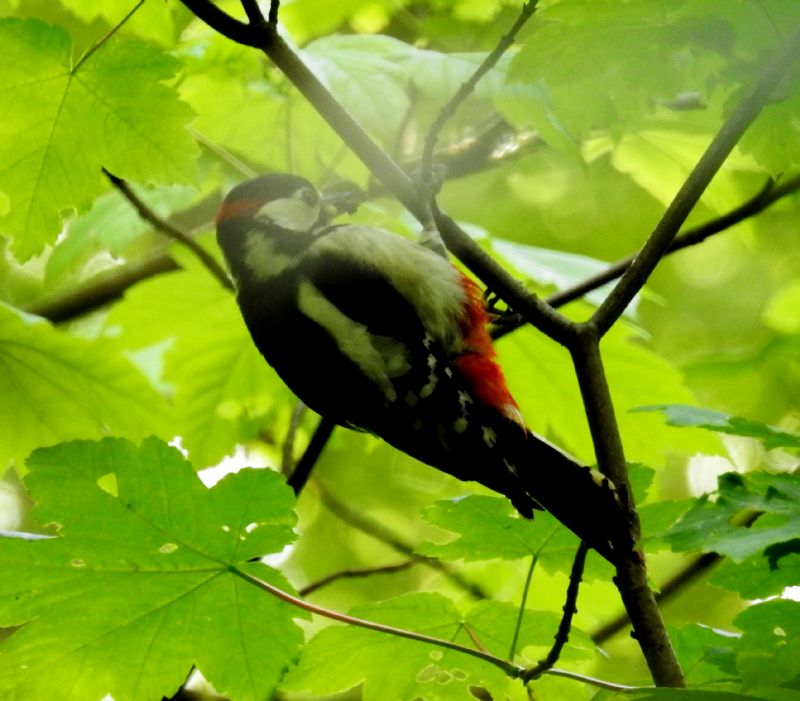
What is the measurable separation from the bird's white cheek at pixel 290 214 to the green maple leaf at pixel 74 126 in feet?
1.99

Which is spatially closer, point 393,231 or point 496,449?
point 496,449

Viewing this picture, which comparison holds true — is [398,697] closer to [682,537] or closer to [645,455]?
[682,537]

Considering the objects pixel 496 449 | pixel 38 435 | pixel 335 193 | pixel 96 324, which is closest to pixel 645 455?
pixel 496 449

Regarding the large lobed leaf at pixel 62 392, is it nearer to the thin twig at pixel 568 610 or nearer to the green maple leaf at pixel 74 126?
the green maple leaf at pixel 74 126

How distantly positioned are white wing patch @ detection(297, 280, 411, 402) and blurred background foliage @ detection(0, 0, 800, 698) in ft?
0.90

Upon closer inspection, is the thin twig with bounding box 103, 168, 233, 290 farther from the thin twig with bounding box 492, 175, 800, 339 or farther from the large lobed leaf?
the thin twig with bounding box 492, 175, 800, 339

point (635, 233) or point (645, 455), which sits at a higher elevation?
point (635, 233)

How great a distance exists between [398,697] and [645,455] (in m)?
0.87

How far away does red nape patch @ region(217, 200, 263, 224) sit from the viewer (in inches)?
90.6

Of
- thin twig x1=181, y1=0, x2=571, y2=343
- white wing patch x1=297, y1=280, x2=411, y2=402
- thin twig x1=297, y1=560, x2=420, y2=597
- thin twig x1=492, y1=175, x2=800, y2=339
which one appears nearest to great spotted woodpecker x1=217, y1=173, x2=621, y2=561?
white wing patch x1=297, y1=280, x2=411, y2=402

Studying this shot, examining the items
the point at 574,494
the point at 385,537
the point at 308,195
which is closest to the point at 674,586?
the point at 385,537

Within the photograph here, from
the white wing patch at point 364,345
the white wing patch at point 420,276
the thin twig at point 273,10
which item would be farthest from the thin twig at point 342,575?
the thin twig at point 273,10

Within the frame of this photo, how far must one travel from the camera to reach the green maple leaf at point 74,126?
1.65m

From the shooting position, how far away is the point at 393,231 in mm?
2342
